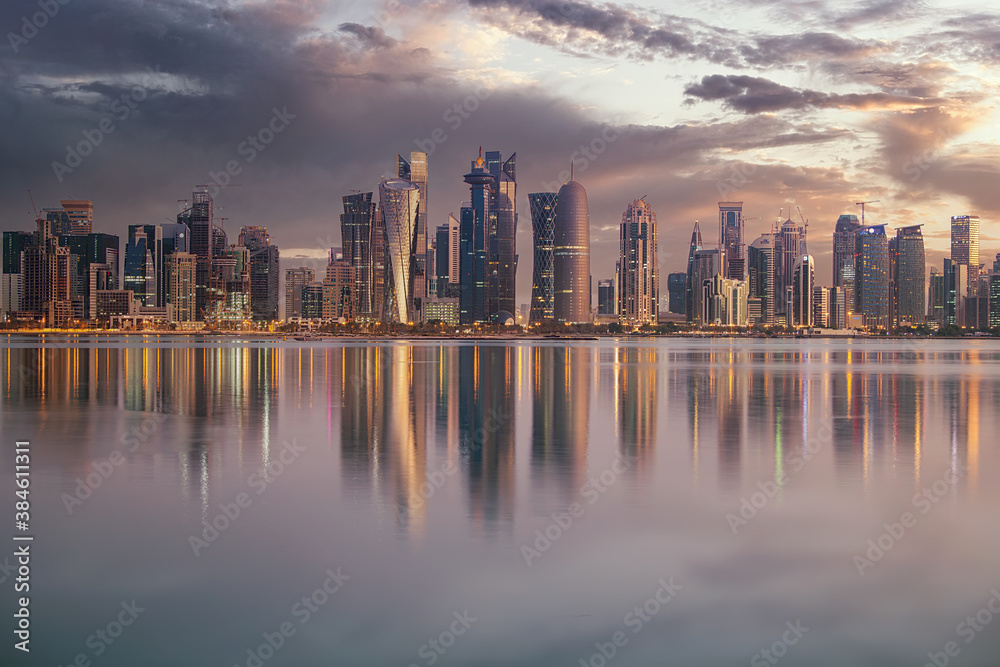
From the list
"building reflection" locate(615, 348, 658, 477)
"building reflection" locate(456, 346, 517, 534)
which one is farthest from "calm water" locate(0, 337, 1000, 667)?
"building reflection" locate(615, 348, 658, 477)

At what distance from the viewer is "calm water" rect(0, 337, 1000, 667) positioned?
39.8 ft

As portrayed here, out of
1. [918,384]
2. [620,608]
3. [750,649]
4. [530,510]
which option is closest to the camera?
[750,649]

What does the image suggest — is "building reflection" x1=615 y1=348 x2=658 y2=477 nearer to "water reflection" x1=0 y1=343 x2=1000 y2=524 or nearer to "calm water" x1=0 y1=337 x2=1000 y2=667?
"water reflection" x1=0 y1=343 x2=1000 y2=524

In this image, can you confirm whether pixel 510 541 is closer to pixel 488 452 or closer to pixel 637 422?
pixel 488 452

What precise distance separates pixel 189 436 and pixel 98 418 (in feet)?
30.5

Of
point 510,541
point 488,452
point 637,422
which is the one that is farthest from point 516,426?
point 510,541

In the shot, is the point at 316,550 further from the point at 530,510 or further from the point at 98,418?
the point at 98,418

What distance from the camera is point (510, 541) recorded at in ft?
54.5

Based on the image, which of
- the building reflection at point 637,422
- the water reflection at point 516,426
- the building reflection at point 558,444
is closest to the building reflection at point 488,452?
the water reflection at point 516,426

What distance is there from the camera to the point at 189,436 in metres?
31.5

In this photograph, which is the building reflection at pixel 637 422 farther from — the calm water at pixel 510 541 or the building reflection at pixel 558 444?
Answer: the building reflection at pixel 558 444

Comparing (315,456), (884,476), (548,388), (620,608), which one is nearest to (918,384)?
(548,388)

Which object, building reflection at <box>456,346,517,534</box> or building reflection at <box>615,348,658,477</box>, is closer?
building reflection at <box>456,346,517,534</box>

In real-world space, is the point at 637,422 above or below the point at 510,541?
below
